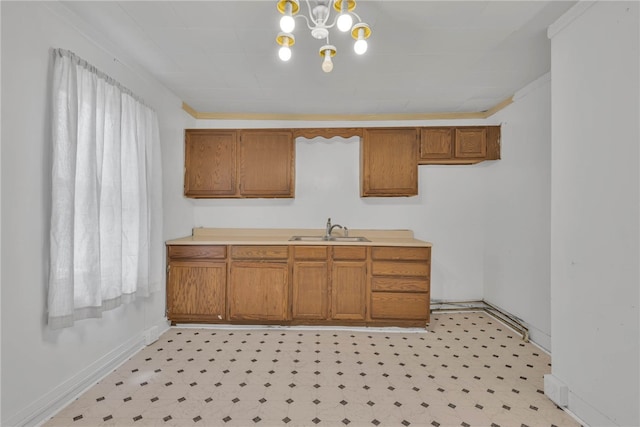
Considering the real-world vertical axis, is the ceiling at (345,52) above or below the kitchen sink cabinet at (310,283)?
above

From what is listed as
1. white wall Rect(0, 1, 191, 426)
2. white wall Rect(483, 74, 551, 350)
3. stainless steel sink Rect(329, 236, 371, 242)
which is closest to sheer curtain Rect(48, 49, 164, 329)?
white wall Rect(0, 1, 191, 426)

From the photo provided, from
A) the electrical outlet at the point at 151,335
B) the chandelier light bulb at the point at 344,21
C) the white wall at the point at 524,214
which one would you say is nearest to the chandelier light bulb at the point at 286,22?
the chandelier light bulb at the point at 344,21

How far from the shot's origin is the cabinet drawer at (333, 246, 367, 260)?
321cm

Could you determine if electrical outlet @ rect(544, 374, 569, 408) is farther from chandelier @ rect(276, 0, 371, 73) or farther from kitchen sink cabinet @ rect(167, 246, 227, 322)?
kitchen sink cabinet @ rect(167, 246, 227, 322)

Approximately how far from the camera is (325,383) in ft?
7.04

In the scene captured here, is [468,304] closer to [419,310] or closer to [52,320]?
[419,310]

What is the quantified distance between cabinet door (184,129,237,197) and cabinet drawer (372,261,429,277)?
1940mm

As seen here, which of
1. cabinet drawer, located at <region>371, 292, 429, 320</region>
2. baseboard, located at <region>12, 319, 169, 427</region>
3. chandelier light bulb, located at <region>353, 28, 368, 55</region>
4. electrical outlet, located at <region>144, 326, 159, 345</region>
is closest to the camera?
chandelier light bulb, located at <region>353, 28, 368, 55</region>

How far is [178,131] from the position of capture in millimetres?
3434

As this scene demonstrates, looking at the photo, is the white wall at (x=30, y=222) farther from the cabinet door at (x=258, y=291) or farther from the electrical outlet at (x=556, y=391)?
the electrical outlet at (x=556, y=391)

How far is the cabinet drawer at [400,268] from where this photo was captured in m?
3.15

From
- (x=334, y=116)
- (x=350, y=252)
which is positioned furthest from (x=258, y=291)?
(x=334, y=116)

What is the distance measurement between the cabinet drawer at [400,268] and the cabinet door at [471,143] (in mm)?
1444

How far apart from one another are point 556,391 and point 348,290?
1.82 m
